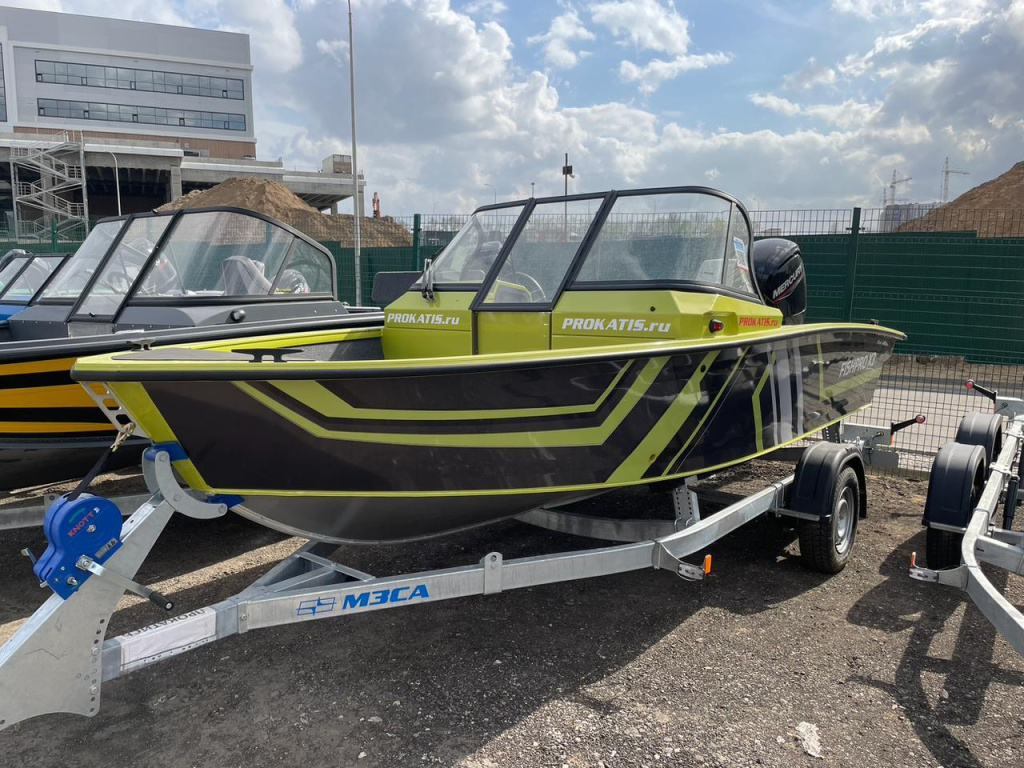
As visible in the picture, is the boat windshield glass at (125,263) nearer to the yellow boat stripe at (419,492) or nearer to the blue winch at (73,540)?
the yellow boat stripe at (419,492)

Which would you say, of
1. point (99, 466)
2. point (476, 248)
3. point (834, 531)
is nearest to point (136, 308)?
point (476, 248)

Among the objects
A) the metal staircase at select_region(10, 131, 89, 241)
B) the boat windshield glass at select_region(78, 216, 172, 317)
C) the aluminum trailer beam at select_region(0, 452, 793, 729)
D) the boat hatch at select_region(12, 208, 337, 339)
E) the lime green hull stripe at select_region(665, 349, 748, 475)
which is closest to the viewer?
the aluminum trailer beam at select_region(0, 452, 793, 729)

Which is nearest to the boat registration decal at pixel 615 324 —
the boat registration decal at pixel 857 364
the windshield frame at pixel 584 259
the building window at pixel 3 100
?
the windshield frame at pixel 584 259

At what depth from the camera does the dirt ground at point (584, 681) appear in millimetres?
2537

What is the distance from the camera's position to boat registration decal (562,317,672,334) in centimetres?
337

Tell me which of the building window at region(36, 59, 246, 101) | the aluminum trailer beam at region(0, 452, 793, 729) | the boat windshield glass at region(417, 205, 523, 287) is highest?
the building window at region(36, 59, 246, 101)

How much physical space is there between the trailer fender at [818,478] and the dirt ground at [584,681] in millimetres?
467

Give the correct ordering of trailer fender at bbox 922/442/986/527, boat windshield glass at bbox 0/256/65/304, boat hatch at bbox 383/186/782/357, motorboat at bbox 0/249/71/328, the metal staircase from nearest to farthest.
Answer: boat hatch at bbox 383/186/782/357
trailer fender at bbox 922/442/986/527
motorboat at bbox 0/249/71/328
boat windshield glass at bbox 0/256/65/304
the metal staircase

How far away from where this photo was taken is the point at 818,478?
3.80 meters

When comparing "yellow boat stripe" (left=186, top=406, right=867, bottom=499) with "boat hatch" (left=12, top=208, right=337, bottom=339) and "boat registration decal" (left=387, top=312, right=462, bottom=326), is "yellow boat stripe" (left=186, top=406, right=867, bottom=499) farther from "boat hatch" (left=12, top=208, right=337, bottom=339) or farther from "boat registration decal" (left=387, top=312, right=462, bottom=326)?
"boat hatch" (left=12, top=208, right=337, bottom=339)

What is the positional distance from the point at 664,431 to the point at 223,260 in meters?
3.78

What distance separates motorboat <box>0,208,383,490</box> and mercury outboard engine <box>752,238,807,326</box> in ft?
8.23

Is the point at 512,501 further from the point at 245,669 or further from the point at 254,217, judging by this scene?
the point at 254,217

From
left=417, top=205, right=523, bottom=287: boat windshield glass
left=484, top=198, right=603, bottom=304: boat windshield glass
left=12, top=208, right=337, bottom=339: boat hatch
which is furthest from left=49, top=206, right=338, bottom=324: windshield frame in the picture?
left=484, top=198, right=603, bottom=304: boat windshield glass
